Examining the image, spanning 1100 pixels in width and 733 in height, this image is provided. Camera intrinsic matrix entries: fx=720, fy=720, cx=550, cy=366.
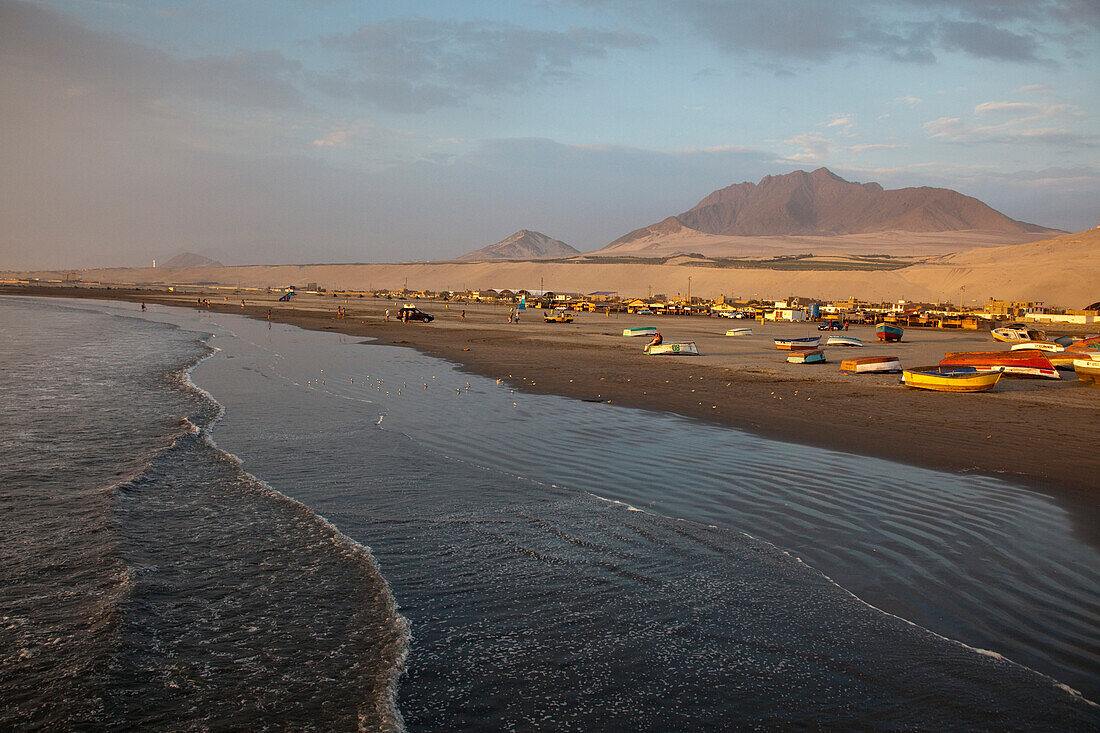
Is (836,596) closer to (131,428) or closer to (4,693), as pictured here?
(4,693)

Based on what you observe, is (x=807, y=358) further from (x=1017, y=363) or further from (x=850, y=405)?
(x=850, y=405)

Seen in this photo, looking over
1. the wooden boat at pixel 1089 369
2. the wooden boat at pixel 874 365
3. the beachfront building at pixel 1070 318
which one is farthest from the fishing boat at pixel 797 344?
the beachfront building at pixel 1070 318

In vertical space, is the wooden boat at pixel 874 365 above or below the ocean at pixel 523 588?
above

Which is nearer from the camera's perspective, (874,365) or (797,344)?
(874,365)

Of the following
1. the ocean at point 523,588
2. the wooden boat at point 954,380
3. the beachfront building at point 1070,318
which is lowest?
the ocean at point 523,588

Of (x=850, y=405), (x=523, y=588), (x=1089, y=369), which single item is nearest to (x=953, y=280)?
(x=1089, y=369)

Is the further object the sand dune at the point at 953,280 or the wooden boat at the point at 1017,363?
the sand dune at the point at 953,280

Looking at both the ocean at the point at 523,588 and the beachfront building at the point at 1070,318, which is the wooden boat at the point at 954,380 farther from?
the beachfront building at the point at 1070,318
